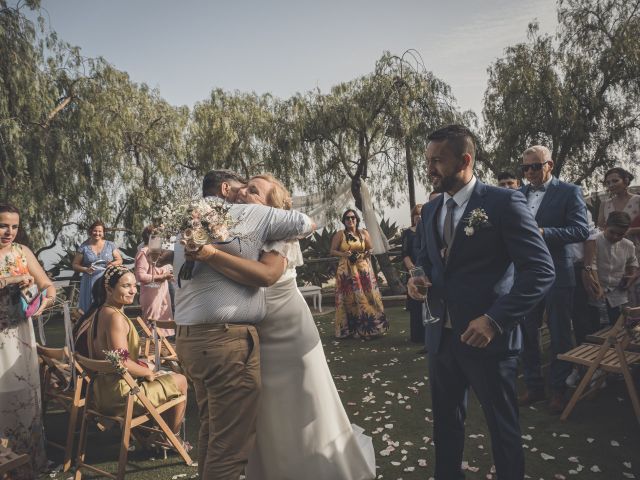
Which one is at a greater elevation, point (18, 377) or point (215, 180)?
point (215, 180)

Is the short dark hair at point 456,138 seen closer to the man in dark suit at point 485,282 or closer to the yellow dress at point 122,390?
the man in dark suit at point 485,282

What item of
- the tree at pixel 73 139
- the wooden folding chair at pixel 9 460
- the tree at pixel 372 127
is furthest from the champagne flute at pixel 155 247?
the tree at pixel 372 127

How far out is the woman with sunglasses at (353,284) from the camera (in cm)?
865

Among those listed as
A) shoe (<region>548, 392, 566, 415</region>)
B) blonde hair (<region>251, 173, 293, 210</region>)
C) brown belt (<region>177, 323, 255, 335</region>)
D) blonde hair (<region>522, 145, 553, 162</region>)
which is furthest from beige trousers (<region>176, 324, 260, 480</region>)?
A: blonde hair (<region>522, 145, 553, 162</region>)

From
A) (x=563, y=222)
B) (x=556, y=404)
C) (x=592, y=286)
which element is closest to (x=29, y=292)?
(x=563, y=222)

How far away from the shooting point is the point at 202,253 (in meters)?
2.34

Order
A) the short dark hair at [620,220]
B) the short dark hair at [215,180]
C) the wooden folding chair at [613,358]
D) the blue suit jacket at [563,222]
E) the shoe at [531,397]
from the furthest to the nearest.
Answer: the short dark hair at [620,220]
the shoe at [531,397]
the blue suit jacket at [563,222]
the wooden folding chair at [613,358]
the short dark hair at [215,180]

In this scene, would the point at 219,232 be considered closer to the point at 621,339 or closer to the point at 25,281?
the point at 25,281

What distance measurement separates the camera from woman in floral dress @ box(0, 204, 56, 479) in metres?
3.85

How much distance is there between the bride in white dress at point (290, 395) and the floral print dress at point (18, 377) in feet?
6.90

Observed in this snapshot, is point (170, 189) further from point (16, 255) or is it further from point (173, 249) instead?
point (173, 249)

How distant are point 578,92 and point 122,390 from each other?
1679 centimetres

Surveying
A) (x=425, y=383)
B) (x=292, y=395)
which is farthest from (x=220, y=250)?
(x=425, y=383)

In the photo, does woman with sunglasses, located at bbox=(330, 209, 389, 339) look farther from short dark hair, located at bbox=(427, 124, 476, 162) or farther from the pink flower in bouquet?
the pink flower in bouquet
